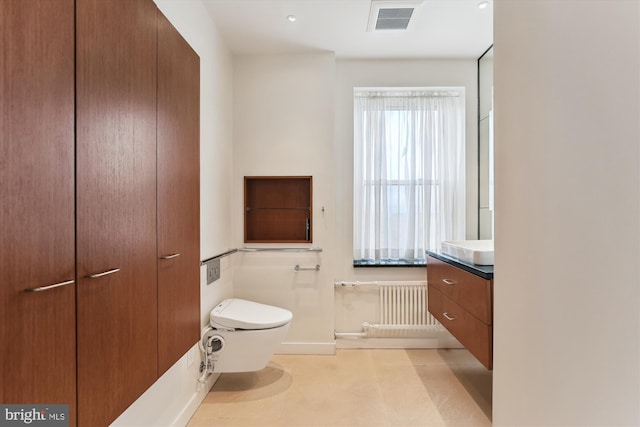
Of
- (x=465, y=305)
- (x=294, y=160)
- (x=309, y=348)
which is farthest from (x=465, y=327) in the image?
(x=294, y=160)

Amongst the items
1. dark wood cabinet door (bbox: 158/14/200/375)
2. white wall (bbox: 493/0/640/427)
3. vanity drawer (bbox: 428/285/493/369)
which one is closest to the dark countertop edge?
vanity drawer (bbox: 428/285/493/369)

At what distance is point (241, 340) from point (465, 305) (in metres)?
1.42

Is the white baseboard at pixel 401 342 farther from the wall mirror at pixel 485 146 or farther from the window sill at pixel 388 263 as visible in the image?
the wall mirror at pixel 485 146

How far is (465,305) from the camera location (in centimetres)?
201

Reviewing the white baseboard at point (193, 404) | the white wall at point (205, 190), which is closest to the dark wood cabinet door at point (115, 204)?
the white wall at point (205, 190)

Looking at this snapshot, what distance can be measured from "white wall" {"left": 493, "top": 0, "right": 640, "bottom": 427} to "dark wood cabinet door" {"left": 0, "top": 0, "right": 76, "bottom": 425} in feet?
3.81

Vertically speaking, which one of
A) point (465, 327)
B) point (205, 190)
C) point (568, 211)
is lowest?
point (465, 327)

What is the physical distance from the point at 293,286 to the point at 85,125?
217cm

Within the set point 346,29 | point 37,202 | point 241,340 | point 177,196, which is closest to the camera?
point 37,202

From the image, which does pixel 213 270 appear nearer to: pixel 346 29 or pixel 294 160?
pixel 294 160

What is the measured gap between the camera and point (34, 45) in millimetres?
690

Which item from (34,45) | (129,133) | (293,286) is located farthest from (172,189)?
(293,286)

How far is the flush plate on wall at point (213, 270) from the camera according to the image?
7.20ft

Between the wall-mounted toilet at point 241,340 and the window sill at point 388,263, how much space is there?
103cm
